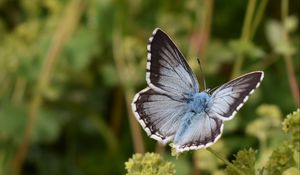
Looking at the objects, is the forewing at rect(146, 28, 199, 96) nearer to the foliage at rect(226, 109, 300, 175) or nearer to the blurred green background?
the foliage at rect(226, 109, 300, 175)

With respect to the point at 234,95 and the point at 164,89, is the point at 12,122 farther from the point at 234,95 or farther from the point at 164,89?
the point at 234,95

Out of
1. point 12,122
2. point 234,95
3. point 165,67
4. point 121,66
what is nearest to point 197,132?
point 234,95

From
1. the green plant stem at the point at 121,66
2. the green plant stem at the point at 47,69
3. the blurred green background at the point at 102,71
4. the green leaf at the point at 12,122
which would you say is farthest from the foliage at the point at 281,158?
the green leaf at the point at 12,122

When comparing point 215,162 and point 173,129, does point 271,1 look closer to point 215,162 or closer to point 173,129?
point 215,162

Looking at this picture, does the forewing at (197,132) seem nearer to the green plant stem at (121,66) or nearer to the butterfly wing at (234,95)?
the butterfly wing at (234,95)

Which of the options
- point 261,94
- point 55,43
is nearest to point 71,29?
point 55,43

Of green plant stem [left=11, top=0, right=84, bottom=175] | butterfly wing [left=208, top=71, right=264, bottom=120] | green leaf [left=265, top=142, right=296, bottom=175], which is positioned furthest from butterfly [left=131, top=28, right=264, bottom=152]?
green plant stem [left=11, top=0, right=84, bottom=175]
